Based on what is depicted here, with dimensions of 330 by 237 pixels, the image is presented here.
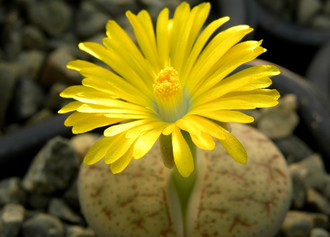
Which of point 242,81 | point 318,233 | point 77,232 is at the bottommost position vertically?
point 318,233

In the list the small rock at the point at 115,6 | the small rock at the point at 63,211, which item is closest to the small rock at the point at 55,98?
the small rock at the point at 63,211

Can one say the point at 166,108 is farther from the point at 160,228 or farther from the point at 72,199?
the point at 72,199

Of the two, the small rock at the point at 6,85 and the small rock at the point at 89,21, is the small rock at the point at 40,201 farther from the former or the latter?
the small rock at the point at 89,21

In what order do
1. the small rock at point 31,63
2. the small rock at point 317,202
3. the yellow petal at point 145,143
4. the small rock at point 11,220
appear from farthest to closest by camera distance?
1. the small rock at point 31,63
2. the small rock at point 317,202
3. the small rock at point 11,220
4. the yellow petal at point 145,143

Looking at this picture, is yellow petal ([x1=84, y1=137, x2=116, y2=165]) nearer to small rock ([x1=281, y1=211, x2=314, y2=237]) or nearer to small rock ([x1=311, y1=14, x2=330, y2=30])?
small rock ([x1=281, y1=211, x2=314, y2=237])

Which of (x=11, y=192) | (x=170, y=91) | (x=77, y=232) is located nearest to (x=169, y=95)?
(x=170, y=91)

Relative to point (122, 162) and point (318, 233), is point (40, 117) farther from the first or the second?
point (318, 233)

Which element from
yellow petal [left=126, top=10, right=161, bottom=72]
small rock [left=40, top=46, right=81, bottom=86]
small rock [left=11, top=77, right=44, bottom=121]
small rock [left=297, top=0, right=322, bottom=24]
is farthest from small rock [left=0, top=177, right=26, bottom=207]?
small rock [left=297, top=0, right=322, bottom=24]
